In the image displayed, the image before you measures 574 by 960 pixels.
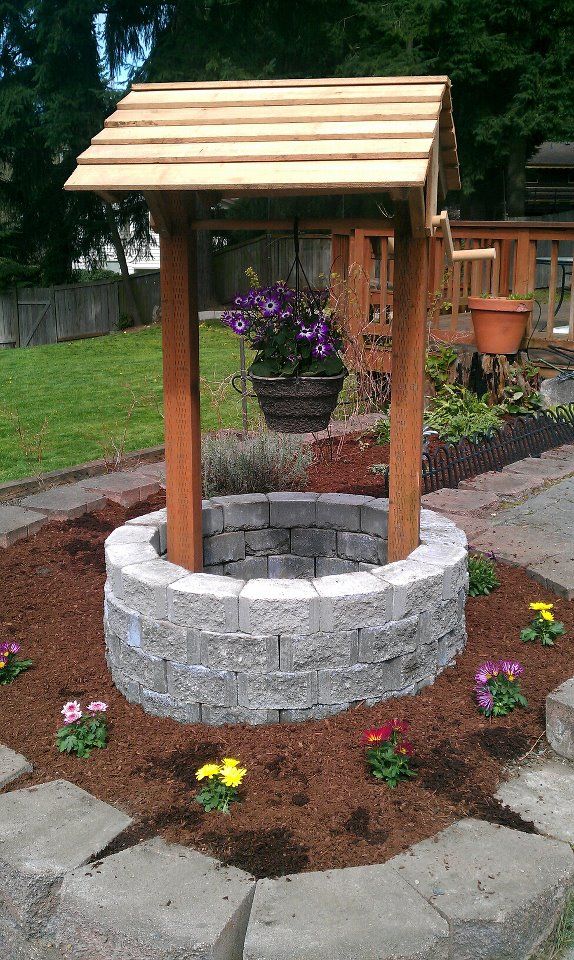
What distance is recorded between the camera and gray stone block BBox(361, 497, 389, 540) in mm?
4109

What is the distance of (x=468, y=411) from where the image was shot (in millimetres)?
7234

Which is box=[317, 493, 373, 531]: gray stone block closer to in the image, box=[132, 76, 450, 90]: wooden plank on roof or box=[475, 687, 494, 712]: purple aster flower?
box=[475, 687, 494, 712]: purple aster flower

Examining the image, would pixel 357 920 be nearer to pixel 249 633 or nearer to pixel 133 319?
pixel 249 633

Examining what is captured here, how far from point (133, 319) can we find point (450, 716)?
15917 mm

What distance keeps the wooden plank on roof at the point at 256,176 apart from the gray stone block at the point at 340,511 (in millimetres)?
1677

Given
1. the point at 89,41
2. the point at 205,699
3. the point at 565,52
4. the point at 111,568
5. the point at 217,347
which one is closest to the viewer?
the point at 205,699

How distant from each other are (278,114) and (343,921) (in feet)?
8.20

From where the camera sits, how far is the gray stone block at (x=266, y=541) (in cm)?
428

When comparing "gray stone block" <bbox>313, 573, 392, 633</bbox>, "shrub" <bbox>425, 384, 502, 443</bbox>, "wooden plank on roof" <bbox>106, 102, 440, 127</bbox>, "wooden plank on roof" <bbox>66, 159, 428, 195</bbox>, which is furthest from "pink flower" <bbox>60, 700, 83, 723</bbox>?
"shrub" <bbox>425, 384, 502, 443</bbox>

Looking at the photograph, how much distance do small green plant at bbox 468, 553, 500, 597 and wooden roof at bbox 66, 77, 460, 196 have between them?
1.97 m

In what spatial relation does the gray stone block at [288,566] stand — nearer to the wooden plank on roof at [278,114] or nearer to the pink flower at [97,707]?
the pink flower at [97,707]

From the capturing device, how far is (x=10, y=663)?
12.1ft

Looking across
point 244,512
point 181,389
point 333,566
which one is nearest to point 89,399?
point 244,512

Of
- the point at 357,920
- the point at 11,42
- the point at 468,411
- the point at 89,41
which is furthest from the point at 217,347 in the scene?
the point at 357,920
